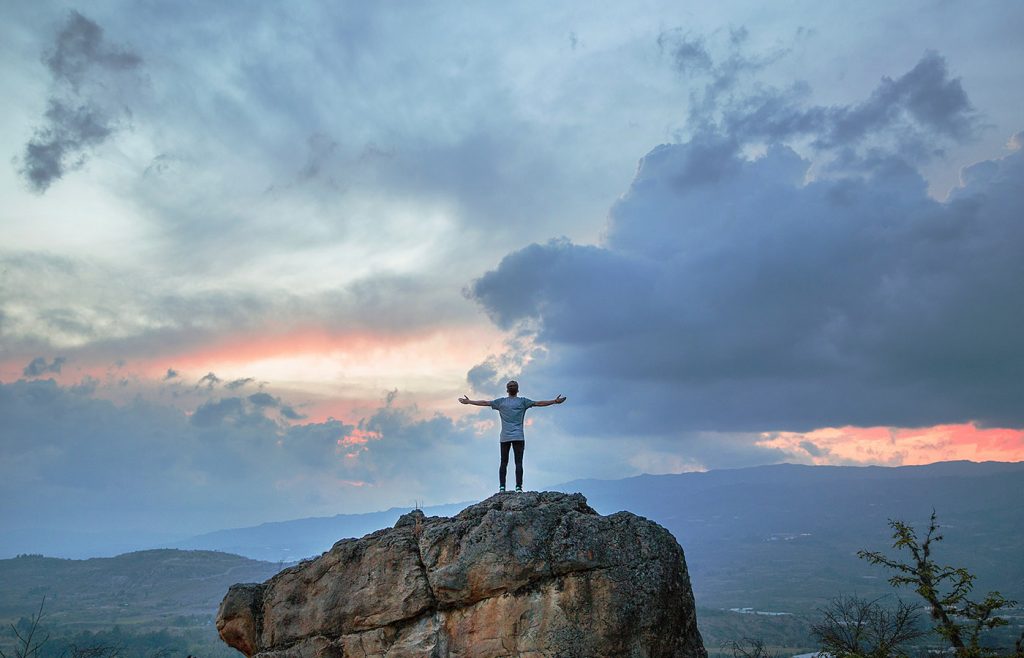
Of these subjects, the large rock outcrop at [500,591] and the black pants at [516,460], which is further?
the black pants at [516,460]

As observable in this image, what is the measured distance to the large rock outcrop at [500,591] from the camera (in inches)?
742

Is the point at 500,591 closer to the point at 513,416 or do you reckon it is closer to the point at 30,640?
the point at 513,416

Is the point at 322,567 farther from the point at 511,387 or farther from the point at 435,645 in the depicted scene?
the point at 511,387

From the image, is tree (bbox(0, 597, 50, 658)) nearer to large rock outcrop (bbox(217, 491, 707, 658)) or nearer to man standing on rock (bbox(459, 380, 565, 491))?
large rock outcrop (bbox(217, 491, 707, 658))

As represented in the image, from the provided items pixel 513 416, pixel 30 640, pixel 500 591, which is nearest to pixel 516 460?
pixel 513 416

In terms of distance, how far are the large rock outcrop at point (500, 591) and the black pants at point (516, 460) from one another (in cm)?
324

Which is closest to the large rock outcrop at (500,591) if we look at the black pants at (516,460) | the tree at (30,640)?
the black pants at (516,460)

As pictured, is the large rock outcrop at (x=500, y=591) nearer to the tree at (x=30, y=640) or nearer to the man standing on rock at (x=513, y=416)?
the man standing on rock at (x=513, y=416)

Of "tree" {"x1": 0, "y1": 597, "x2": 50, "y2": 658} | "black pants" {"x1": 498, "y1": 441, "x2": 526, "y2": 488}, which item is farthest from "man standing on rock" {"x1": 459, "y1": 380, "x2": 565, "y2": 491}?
"tree" {"x1": 0, "y1": 597, "x2": 50, "y2": 658}

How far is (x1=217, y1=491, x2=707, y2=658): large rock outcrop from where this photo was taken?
61.9 ft

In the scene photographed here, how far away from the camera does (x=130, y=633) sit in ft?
589

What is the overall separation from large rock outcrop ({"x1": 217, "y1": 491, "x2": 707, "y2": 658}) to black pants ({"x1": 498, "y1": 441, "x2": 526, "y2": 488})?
324 cm

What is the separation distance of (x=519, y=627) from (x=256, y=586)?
8.95m

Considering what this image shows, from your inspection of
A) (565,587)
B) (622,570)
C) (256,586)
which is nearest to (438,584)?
(565,587)
